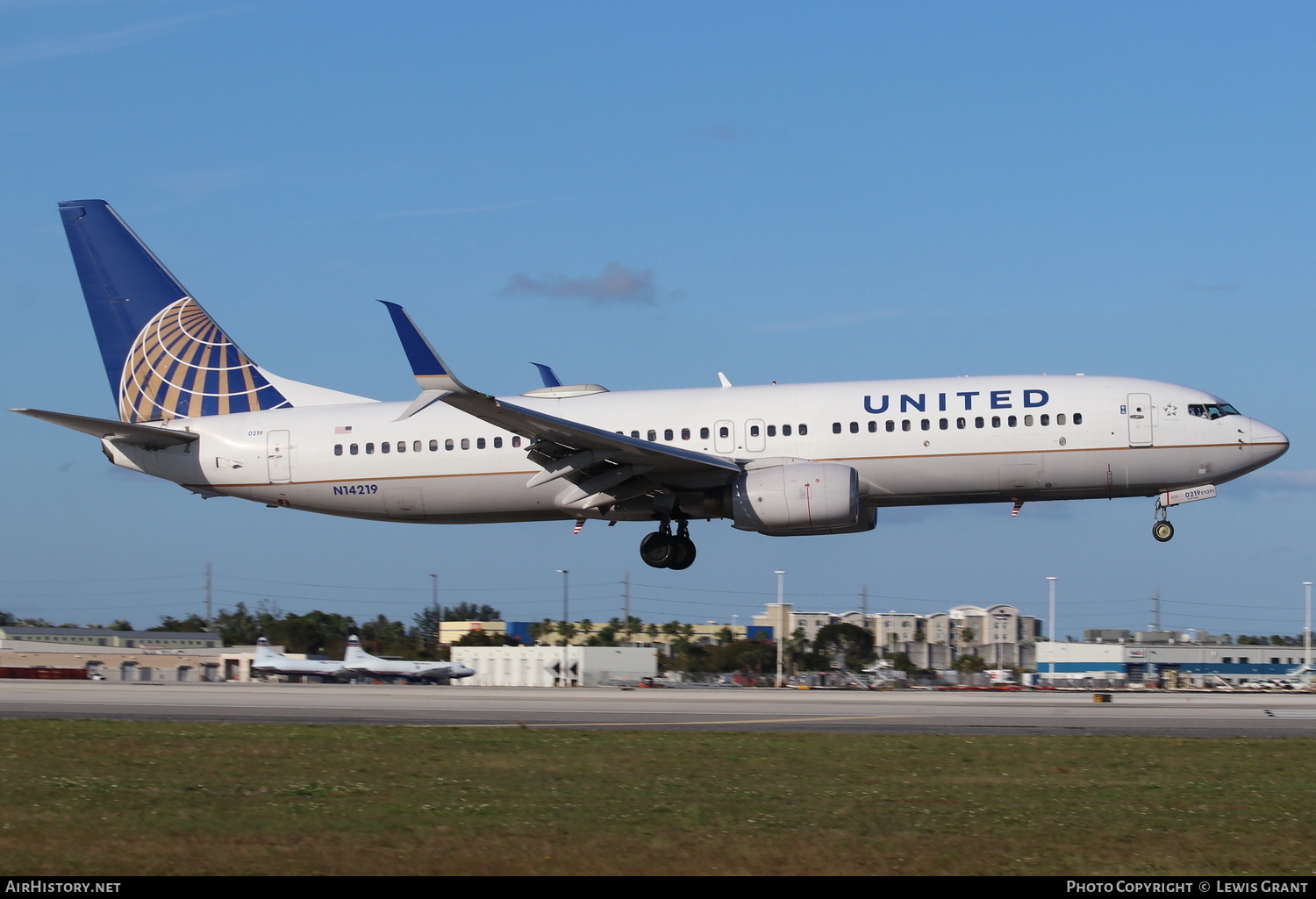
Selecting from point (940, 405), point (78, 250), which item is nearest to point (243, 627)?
point (78, 250)

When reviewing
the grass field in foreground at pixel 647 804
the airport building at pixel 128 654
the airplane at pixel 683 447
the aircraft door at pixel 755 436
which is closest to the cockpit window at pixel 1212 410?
the airplane at pixel 683 447

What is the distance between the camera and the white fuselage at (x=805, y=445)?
29672 millimetres

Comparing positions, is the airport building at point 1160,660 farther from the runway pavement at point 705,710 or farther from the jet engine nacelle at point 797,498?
the jet engine nacelle at point 797,498

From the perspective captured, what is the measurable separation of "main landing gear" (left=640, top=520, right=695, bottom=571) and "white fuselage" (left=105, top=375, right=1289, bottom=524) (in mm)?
649

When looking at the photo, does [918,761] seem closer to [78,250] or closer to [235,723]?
[235,723]

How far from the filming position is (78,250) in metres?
35.8

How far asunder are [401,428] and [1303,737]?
20.3 m

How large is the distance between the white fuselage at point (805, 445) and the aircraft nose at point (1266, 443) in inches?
1.6

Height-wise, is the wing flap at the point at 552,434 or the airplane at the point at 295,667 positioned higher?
the wing flap at the point at 552,434

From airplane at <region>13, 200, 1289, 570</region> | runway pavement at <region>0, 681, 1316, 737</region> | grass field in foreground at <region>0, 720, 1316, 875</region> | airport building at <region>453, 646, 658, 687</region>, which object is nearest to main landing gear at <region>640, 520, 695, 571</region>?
airplane at <region>13, 200, 1289, 570</region>

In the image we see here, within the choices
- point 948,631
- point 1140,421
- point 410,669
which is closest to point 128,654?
point 410,669

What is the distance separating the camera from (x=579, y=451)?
29.8m

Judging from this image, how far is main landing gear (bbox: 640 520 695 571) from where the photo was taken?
1270 inches

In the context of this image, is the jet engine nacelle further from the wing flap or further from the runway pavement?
the runway pavement
